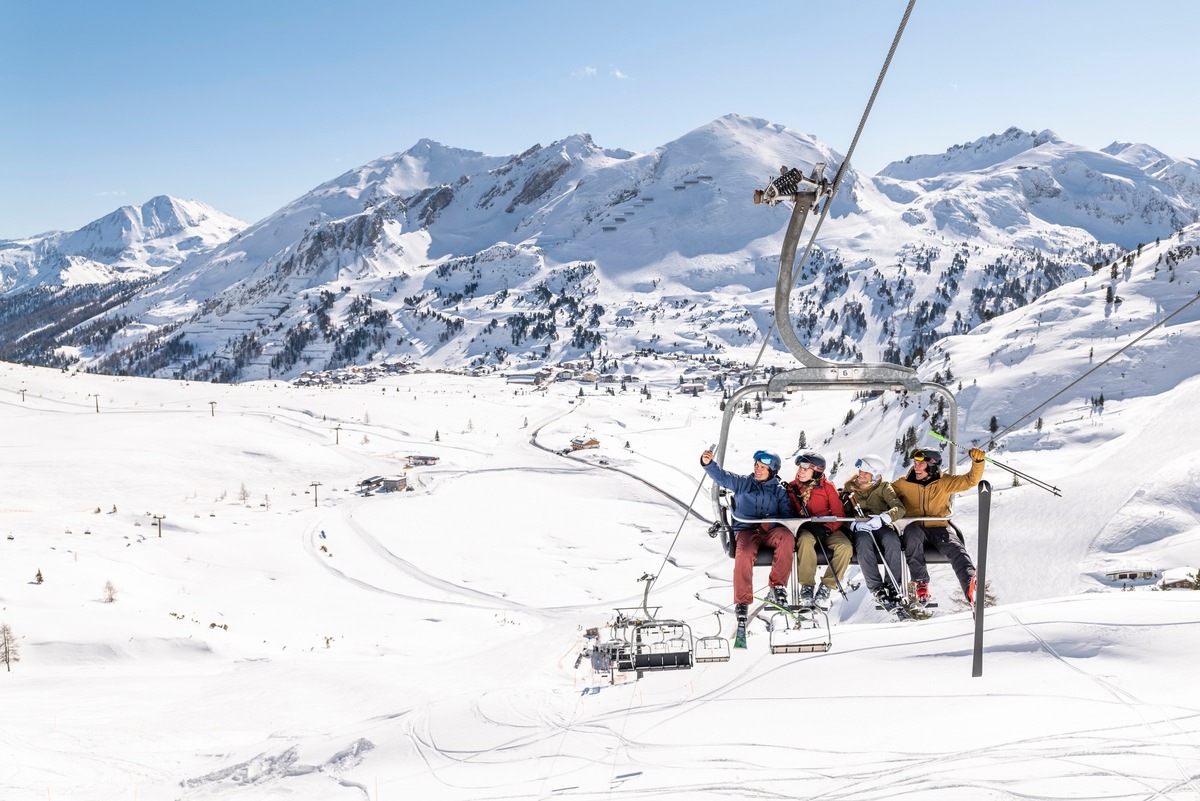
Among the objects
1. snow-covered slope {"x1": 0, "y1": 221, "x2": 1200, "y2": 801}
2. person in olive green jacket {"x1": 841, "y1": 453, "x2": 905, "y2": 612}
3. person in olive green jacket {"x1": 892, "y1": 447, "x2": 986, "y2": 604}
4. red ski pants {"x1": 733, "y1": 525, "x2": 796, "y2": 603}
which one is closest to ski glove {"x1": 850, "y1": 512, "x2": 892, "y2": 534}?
person in olive green jacket {"x1": 841, "y1": 453, "x2": 905, "y2": 612}

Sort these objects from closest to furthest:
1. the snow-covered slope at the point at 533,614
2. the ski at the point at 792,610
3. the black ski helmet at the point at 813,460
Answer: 1. the ski at the point at 792,610
2. the black ski helmet at the point at 813,460
3. the snow-covered slope at the point at 533,614

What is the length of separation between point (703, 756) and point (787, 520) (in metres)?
6.35

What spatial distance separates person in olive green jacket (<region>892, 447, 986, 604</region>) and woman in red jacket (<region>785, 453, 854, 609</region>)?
957 millimetres

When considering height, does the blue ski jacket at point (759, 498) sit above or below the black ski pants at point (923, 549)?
above

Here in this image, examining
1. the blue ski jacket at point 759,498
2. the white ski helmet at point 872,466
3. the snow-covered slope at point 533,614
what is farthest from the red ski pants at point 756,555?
the snow-covered slope at point 533,614

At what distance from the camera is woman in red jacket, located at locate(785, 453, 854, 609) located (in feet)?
39.0

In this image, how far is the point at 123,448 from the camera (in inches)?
3098

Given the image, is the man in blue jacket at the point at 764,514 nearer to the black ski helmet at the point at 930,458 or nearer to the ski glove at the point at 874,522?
the ski glove at the point at 874,522

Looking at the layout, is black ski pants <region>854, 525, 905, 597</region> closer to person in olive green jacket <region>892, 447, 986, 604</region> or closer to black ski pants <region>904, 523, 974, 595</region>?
black ski pants <region>904, 523, 974, 595</region>

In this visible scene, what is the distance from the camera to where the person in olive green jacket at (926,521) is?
1172cm

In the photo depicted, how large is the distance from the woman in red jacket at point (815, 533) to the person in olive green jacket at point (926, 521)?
37.7 inches

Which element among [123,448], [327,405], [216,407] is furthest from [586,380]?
[123,448]

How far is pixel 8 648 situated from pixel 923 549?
114 ft

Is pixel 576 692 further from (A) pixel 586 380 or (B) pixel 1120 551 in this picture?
(A) pixel 586 380
